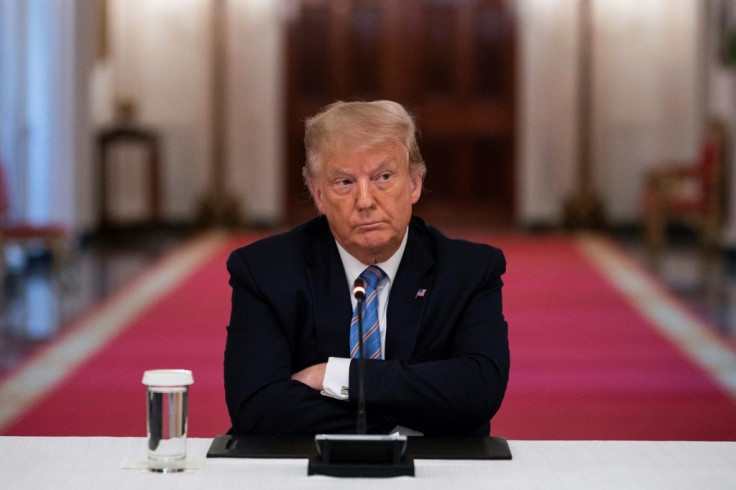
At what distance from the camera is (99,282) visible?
30.2 ft

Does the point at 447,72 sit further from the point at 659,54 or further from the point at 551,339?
the point at 551,339

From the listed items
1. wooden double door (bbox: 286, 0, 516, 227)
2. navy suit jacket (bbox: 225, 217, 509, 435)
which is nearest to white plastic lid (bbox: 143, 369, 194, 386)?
navy suit jacket (bbox: 225, 217, 509, 435)

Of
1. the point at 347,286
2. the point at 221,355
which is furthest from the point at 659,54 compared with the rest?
the point at 347,286

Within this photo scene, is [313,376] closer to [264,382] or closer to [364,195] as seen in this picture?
[264,382]

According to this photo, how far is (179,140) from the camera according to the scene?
13.5 meters

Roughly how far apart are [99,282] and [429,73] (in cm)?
547

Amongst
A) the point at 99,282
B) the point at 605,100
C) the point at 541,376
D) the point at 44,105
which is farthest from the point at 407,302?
the point at 605,100

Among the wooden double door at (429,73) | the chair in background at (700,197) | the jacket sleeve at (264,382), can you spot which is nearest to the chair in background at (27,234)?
the chair in background at (700,197)

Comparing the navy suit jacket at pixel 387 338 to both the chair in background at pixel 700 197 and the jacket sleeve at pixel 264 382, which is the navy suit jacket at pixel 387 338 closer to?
the jacket sleeve at pixel 264 382

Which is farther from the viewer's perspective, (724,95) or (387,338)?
(724,95)

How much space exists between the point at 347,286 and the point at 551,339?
14.5 feet

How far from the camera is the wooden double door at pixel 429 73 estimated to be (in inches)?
529

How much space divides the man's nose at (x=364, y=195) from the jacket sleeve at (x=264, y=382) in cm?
29

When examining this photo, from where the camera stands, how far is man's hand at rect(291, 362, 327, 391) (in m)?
2.49
